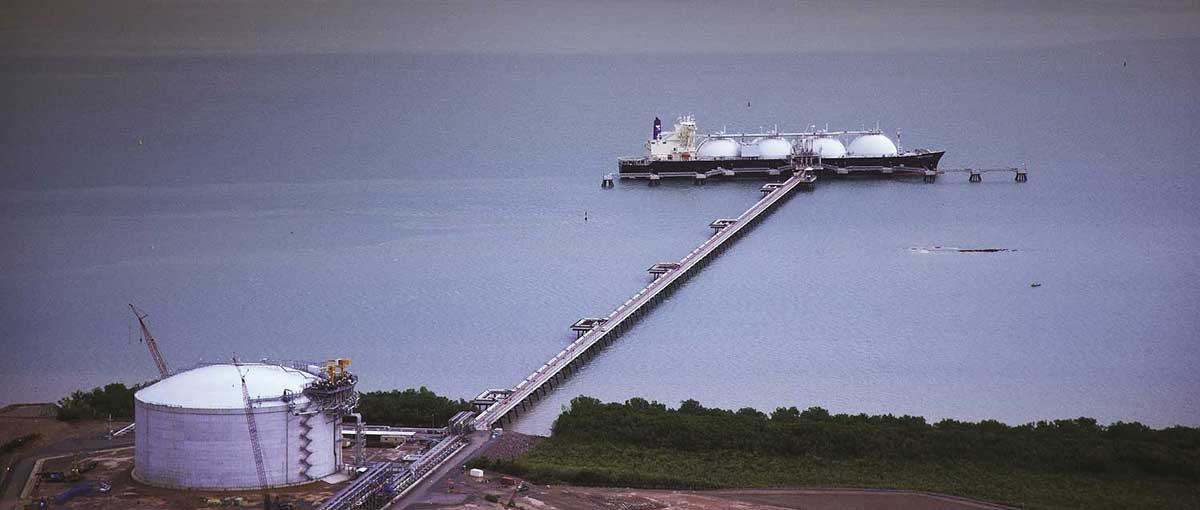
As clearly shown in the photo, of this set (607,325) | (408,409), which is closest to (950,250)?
(607,325)

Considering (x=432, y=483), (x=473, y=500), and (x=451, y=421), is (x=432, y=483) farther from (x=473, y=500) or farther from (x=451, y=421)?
(x=451, y=421)

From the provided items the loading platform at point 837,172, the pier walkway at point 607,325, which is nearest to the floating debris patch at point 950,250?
the pier walkway at point 607,325

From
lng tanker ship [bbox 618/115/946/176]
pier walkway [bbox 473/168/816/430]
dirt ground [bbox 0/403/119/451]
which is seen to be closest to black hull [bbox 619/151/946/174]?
lng tanker ship [bbox 618/115/946/176]

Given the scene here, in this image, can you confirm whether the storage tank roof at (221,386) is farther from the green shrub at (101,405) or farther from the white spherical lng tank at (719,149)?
the white spherical lng tank at (719,149)

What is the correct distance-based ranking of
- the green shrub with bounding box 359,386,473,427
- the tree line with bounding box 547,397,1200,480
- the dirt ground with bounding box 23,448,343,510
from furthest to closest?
the green shrub with bounding box 359,386,473,427 < the tree line with bounding box 547,397,1200,480 < the dirt ground with bounding box 23,448,343,510

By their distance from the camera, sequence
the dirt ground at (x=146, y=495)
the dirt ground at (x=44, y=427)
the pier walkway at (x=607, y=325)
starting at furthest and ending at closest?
the pier walkway at (x=607, y=325)
the dirt ground at (x=44, y=427)
the dirt ground at (x=146, y=495)

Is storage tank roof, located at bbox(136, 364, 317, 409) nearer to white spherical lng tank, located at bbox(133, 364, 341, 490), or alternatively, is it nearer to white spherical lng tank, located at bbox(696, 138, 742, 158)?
white spherical lng tank, located at bbox(133, 364, 341, 490)
